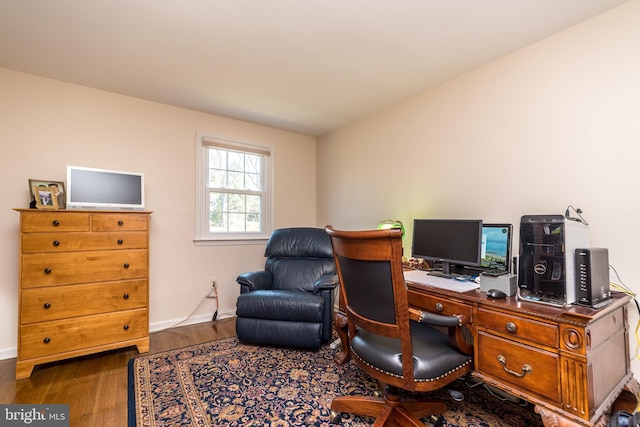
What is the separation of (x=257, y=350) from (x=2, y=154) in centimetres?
266

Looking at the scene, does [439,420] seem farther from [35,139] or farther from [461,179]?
[35,139]

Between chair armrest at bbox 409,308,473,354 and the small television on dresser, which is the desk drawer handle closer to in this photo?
chair armrest at bbox 409,308,473,354

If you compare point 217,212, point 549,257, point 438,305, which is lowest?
point 438,305

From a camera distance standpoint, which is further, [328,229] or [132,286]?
[132,286]

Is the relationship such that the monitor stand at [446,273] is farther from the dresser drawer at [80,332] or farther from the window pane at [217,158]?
the window pane at [217,158]

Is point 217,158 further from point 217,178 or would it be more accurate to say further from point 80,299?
point 80,299

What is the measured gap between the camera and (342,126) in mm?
3676

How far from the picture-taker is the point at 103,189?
2473 mm

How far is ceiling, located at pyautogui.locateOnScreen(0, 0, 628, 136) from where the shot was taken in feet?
5.40

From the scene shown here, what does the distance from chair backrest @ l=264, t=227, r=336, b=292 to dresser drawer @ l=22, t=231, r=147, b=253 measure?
4.13ft

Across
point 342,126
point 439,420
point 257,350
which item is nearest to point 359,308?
point 439,420

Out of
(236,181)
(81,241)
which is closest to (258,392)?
(81,241)

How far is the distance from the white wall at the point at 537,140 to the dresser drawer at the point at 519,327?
2.52 ft

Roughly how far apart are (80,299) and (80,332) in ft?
0.83
